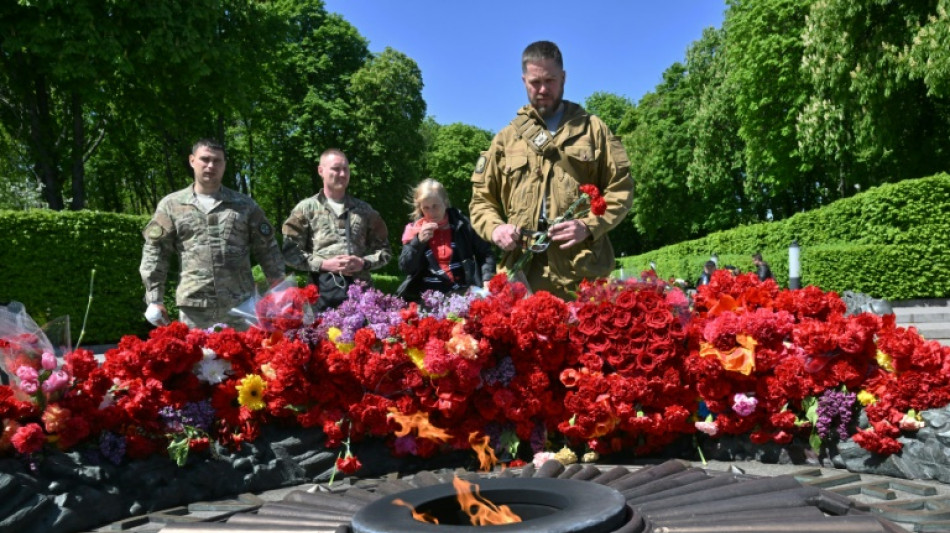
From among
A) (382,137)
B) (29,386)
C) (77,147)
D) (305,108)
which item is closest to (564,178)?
(29,386)

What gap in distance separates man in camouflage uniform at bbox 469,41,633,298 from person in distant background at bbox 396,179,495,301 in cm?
79

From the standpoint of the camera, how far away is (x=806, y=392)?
13.8ft

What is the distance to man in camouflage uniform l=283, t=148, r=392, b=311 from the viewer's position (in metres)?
6.04

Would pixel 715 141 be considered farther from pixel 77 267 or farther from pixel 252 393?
pixel 252 393

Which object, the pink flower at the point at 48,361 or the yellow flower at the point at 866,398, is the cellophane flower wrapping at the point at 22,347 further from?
the yellow flower at the point at 866,398

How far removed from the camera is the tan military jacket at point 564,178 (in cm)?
492

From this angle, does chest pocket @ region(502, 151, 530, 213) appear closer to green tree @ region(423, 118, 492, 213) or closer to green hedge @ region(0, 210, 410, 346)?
green hedge @ region(0, 210, 410, 346)

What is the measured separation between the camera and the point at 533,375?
14.3 ft

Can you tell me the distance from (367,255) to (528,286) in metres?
1.70

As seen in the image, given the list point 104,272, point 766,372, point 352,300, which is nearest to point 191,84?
point 104,272

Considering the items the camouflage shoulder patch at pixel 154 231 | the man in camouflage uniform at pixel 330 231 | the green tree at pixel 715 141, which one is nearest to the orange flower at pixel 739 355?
the man in camouflage uniform at pixel 330 231

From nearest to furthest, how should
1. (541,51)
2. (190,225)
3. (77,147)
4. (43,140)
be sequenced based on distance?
(541,51), (190,225), (43,140), (77,147)

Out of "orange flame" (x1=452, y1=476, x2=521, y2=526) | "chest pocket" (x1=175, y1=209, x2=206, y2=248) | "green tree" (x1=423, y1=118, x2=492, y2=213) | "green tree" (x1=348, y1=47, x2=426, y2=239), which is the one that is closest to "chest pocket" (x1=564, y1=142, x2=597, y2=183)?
"chest pocket" (x1=175, y1=209, x2=206, y2=248)

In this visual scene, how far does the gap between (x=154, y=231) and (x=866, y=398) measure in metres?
4.34
